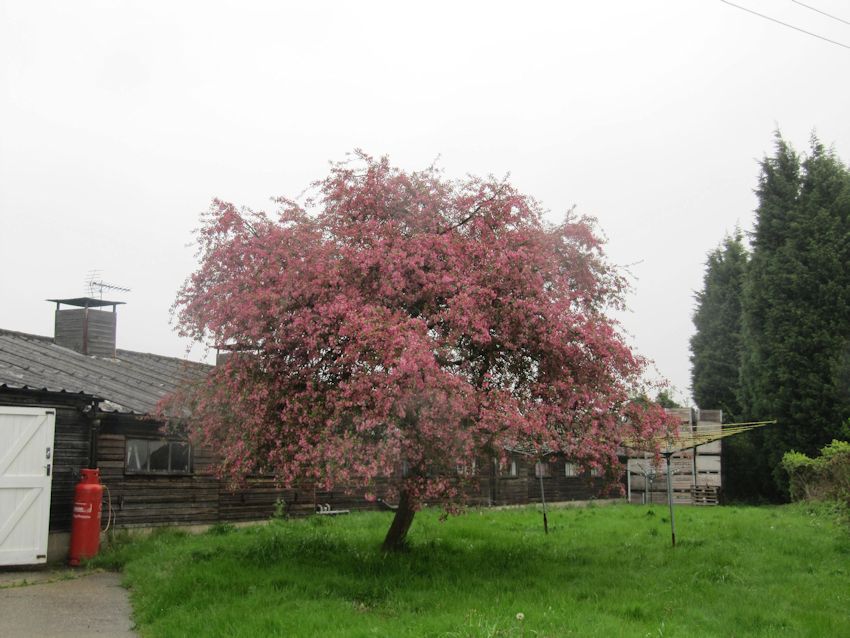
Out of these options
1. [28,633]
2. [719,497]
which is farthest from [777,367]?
[28,633]

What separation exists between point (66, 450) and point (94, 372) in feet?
13.4

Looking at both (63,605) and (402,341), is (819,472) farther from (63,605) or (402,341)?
(63,605)

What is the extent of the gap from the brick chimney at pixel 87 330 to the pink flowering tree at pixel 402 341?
28.9 feet

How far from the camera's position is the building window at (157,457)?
1588 cm

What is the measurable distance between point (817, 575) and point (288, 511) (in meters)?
12.1

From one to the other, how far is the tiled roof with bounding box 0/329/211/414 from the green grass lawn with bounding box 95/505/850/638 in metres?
2.88

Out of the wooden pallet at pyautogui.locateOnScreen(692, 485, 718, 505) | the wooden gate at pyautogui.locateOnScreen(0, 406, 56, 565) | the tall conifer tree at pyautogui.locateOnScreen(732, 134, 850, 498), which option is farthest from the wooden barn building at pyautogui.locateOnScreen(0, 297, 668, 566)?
the wooden pallet at pyautogui.locateOnScreen(692, 485, 718, 505)

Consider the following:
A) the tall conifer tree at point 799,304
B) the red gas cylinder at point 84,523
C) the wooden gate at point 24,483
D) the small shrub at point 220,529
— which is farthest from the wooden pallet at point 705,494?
the wooden gate at point 24,483

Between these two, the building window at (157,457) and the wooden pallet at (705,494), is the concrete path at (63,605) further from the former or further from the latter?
the wooden pallet at (705,494)

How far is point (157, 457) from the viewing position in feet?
53.8

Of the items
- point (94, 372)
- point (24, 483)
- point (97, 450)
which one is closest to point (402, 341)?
point (24, 483)

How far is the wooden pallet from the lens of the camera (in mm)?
30781

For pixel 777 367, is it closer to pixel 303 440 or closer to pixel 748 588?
pixel 748 588

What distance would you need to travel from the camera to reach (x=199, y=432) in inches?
463
